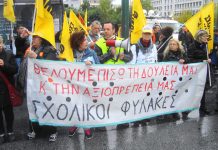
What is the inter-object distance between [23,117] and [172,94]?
8.71ft

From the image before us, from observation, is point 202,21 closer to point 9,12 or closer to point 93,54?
point 93,54

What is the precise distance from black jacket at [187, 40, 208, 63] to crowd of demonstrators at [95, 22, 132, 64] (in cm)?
132

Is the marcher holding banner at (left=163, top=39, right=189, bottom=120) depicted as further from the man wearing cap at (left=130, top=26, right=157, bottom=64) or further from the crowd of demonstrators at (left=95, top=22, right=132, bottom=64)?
the crowd of demonstrators at (left=95, top=22, right=132, bottom=64)

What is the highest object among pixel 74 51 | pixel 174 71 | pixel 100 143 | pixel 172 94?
pixel 74 51

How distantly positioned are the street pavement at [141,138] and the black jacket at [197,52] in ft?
3.51

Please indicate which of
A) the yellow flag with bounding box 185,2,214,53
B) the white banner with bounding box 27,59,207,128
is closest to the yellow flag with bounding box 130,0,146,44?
the yellow flag with bounding box 185,2,214,53

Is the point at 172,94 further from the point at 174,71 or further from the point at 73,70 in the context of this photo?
the point at 73,70

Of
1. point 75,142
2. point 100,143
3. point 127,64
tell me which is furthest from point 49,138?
point 127,64

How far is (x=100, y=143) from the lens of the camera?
209 inches

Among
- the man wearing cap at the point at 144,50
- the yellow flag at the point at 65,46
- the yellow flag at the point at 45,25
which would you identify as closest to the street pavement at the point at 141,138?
the man wearing cap at the point at 144,50

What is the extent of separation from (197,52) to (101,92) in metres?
2.20

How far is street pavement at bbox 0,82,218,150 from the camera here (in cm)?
516

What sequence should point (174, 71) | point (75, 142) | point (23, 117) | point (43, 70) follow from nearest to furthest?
1. point (43, 70)
2. point (75, 142)
3. point (174, 71)
4. point (23, 117)

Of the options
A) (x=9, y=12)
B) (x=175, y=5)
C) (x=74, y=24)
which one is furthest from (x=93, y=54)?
(x=175, y=5)
